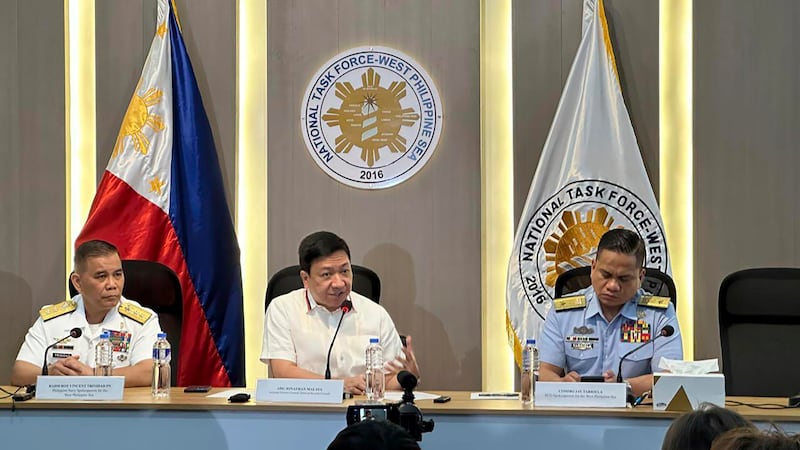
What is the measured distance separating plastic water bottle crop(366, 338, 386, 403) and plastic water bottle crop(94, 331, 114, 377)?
99cm

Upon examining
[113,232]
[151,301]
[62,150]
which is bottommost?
[151,301]

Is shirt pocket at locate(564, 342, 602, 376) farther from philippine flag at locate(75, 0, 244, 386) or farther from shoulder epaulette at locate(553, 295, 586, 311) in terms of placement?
philippine flag at locate(75, 0, 244, 386)

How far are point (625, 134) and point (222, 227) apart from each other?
2056 millimetres

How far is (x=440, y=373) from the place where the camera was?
4.95m

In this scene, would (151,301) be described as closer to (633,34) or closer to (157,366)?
(157,366)

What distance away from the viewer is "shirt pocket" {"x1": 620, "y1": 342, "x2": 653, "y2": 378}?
146 inches

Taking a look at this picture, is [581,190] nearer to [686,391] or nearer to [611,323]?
[611,323]

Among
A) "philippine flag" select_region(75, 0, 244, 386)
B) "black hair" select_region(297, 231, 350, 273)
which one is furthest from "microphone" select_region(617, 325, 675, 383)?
"philippine flag" select_region(75, 0, 244, 386)

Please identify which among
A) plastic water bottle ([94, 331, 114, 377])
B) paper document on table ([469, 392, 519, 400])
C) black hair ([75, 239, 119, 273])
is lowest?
paper document on table ([469, 392, 519, 400])

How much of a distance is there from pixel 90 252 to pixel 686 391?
236 cm

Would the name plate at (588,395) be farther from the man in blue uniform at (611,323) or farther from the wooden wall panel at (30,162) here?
the wooden wall panel at (30,162)

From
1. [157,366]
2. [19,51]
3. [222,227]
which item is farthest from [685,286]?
[19,51]

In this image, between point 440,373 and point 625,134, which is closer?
point 625,134

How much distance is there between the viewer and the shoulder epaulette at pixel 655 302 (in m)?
3.71
